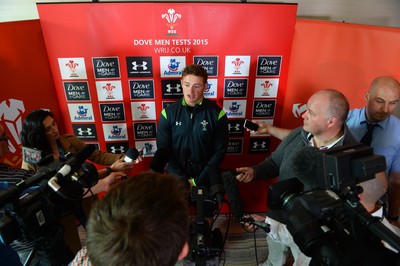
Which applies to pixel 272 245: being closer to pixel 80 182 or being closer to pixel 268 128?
pixel 268 128

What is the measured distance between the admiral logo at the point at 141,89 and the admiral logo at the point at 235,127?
77 centimetres

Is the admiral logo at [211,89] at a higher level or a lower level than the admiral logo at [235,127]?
higher

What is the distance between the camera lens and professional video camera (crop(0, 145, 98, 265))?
2.67 feet

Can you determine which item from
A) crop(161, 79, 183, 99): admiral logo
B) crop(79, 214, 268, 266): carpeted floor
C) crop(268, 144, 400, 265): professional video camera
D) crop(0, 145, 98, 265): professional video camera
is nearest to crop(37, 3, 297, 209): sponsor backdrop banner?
crop(161, 79, 183, 99): admiral logo

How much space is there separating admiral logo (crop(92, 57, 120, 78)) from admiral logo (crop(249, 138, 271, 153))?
140cm

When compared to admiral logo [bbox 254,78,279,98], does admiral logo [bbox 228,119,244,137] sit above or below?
below

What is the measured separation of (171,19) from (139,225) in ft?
5.91

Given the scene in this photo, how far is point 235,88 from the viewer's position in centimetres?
230

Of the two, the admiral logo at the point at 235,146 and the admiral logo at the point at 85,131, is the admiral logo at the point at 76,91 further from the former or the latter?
the admiral logo at the point at 235,146

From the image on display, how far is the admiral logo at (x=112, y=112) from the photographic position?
2299 mm

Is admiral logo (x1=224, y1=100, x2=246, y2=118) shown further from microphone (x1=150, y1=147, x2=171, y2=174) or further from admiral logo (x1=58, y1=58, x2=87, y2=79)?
admiral logo (x1=58, y1=58, x2=87, y2=79)

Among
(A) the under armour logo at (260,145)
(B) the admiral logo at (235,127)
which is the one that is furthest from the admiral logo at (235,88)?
(A) the under armour logo at (260,145)

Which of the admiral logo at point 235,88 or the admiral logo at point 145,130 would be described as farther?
the admiral logo at point 145,130

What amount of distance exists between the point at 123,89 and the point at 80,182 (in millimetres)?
1388
